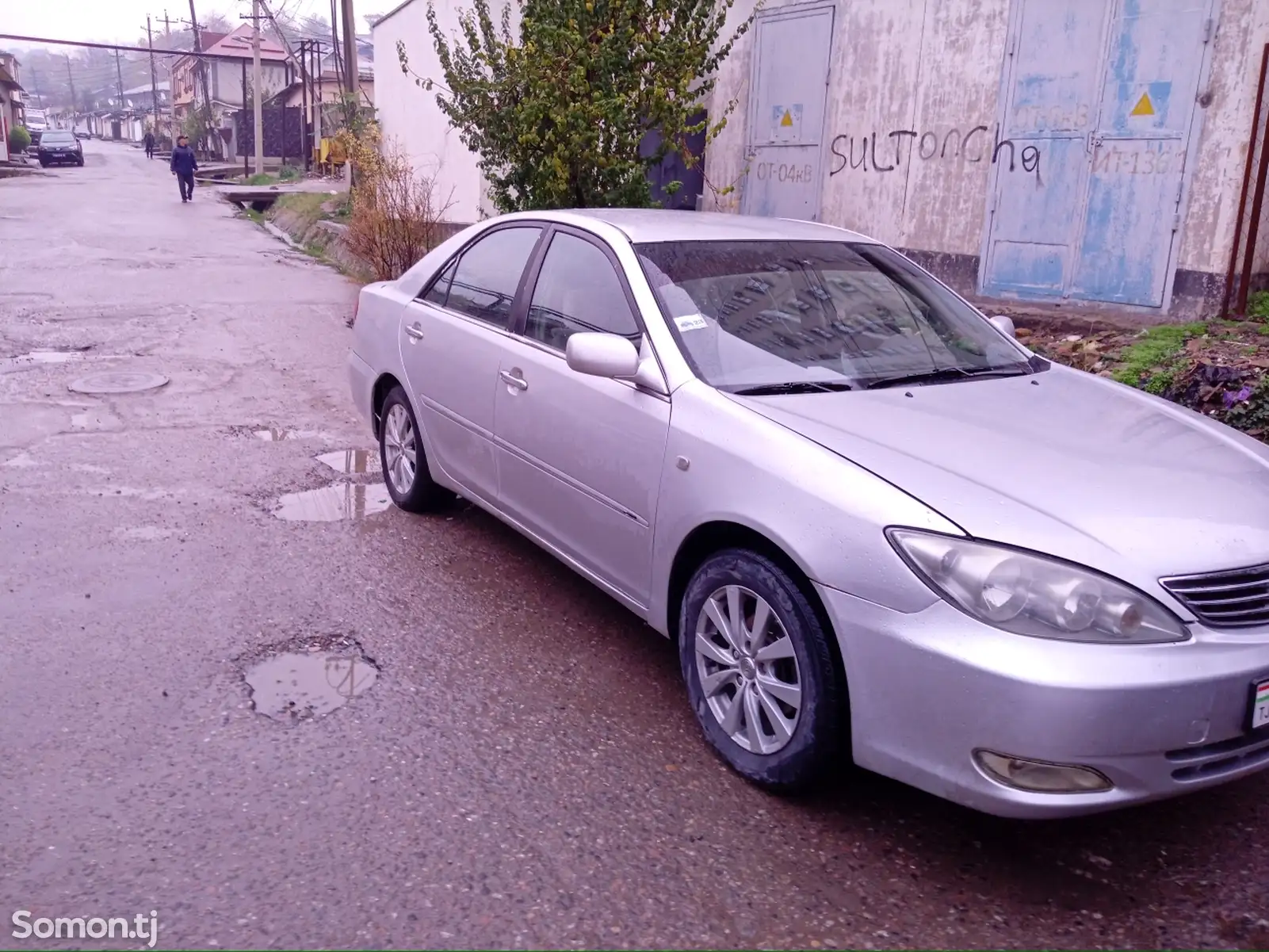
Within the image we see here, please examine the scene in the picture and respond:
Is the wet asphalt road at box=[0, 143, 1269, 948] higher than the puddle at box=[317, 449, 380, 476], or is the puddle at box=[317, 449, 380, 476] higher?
the puddle at box=[317, 449, 380, 476]

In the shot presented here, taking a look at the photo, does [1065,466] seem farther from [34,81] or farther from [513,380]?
[34,81]

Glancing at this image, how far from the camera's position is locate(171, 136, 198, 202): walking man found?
30.7 meters

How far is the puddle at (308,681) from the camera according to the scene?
378 centimetres

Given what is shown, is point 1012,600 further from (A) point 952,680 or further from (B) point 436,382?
(B) point 436,382

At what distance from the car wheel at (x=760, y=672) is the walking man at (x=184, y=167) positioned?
31.2 meters

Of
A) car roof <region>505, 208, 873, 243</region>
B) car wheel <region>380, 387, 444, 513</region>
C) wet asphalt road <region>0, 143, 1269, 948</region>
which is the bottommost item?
wet asphalt road <region>0, 143, 1269, 948</region>

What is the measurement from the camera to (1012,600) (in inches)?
107

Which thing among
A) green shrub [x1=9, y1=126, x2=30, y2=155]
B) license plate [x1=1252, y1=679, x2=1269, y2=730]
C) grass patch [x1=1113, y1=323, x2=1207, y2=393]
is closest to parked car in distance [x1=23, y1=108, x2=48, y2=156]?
green shrub [x1=9, y1=126, x2=30, y2=155]

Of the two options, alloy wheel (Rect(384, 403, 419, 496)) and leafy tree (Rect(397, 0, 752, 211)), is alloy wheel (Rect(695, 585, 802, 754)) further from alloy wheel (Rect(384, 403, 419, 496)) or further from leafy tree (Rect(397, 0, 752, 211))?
leafy tree (Rect(397, 0, 752, 211))

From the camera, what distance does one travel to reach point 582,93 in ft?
30.9

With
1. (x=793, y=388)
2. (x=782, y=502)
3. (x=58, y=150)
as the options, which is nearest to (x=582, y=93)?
(x=793, y=388)

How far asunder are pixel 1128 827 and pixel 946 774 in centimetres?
80

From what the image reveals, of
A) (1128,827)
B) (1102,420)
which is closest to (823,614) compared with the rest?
(1128,827)

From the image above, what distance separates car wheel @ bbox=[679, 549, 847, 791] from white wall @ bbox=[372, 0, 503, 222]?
1242 cm
